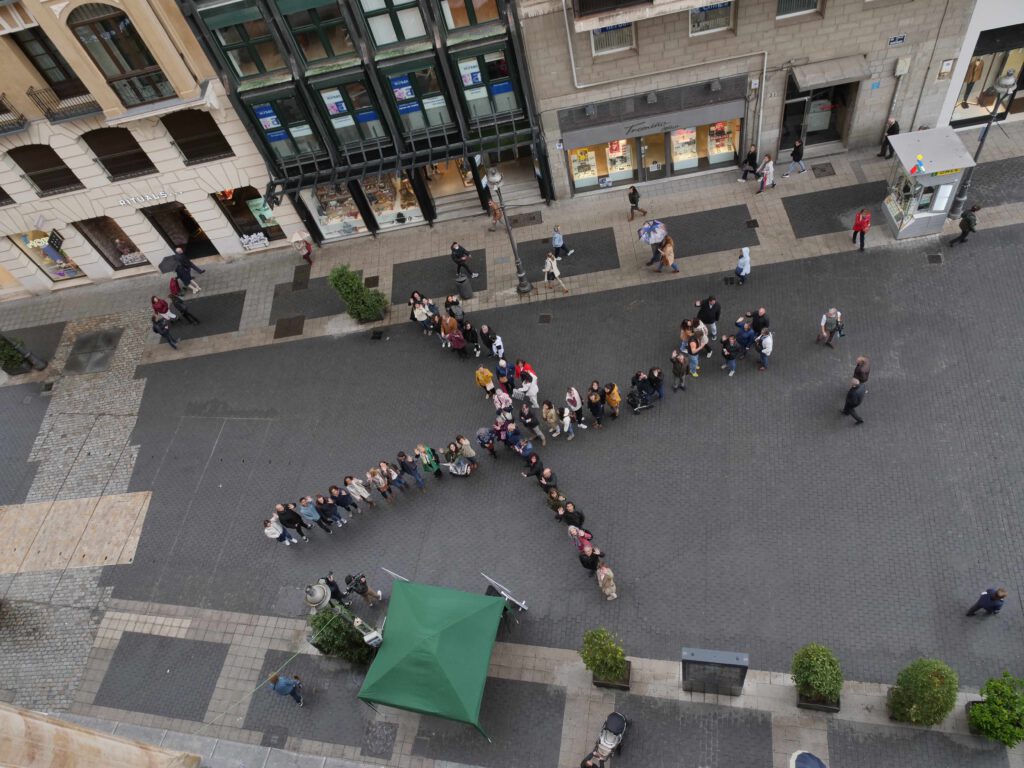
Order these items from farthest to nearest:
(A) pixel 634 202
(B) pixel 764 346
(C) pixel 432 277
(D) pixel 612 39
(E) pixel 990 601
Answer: (C) pixel 432 277 < (A) pixel 634 202 < (D) pixel 612 39 < (B) pixel 764 346 < (E) pixel 990 601

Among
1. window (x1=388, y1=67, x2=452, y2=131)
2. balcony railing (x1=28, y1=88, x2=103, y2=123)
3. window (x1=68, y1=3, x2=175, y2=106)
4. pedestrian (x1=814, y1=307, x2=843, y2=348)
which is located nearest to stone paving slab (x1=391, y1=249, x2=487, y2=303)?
window (x1=388, y1=67, x2=452, y2=131)

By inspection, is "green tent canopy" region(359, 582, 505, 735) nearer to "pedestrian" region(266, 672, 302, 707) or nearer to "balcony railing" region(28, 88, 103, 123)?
"pedestrian" region(266, 672, 302, 707)

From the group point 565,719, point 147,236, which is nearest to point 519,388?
point 565,719

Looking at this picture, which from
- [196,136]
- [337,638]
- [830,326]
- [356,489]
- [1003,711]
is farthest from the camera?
[196,136]

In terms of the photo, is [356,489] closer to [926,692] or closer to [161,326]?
[161,326]

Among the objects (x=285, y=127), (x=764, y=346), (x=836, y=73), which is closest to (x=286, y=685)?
(x=764, y=346)

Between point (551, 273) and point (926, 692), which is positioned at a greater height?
point (551, 273)

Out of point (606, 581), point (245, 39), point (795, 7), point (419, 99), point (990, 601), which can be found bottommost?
point (606, 581)
